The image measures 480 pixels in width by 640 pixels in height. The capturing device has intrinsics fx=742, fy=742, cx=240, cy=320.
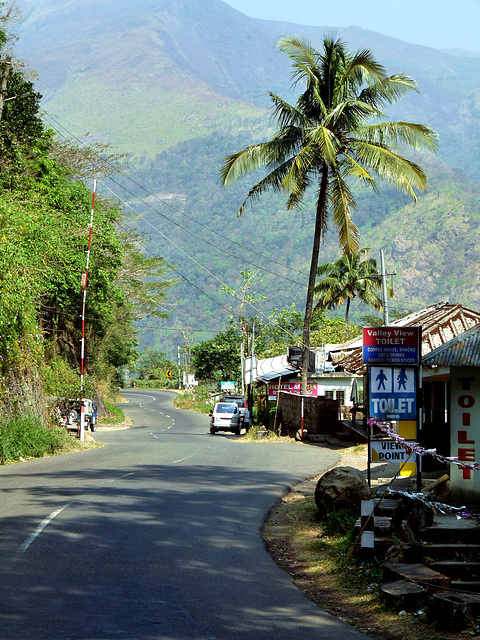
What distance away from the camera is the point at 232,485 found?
15.8 metres

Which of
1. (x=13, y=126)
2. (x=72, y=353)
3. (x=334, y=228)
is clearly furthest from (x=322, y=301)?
(x=13, y=126)

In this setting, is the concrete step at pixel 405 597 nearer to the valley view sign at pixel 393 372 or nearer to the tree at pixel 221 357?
the valley view sign at pixel 393 372

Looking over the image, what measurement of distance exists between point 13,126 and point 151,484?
1591cm

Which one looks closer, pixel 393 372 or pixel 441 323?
pixel 393 372

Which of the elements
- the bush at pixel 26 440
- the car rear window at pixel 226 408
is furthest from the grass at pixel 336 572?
the car rear window at pixel 226 408

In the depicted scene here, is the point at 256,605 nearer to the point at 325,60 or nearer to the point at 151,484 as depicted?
the point at 151,484

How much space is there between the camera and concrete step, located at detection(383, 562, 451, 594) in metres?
7.13

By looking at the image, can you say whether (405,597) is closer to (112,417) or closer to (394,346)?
(394,346)

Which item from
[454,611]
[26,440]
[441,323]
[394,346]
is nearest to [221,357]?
[441,323]

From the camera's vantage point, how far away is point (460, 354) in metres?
11.4

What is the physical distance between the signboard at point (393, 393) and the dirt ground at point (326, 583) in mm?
2015

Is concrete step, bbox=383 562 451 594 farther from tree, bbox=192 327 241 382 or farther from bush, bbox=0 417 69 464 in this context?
tree, bbox=192 327 241 382

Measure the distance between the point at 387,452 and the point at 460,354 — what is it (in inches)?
110

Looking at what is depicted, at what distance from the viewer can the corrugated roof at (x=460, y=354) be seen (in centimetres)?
1127
